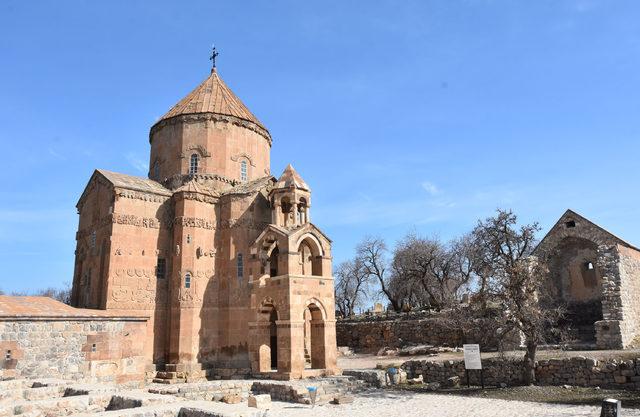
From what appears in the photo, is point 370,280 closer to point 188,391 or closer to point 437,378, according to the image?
point 437,378

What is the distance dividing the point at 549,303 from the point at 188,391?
1791 cm

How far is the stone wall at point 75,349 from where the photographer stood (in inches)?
639

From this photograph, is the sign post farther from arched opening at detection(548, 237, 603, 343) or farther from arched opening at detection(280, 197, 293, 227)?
arched opening at detection(280, 197, 293, 227)

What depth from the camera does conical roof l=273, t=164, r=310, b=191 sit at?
22734 mm

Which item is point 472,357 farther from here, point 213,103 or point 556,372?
point 213,103

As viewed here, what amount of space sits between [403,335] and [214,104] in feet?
55.3

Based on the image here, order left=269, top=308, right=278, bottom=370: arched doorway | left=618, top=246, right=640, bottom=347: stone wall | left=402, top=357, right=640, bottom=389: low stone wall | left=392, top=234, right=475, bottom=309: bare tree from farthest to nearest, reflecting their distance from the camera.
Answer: left=392, top=234, right=475, bottom=309: bare tree < left=269, top=308, right=278, bottom=370: arched doorway < left=618, top=246, right=640, bottom=347: stone wall < left=402, top=357, right=640, bottom=389: low stone wall

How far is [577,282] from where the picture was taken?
80.6 ft

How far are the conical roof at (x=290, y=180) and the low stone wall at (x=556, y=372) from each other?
9.66 meters

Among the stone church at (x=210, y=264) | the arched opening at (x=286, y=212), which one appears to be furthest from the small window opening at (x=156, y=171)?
the arched opening at (x=286, y=212)

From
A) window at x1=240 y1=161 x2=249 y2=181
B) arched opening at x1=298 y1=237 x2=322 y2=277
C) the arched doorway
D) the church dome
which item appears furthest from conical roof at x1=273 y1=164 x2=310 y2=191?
the arched doorway

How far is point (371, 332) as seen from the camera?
30.0 m

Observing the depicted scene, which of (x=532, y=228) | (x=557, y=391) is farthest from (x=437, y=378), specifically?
(x=532, y=228)

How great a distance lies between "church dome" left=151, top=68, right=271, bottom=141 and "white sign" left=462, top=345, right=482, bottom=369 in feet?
54.2
